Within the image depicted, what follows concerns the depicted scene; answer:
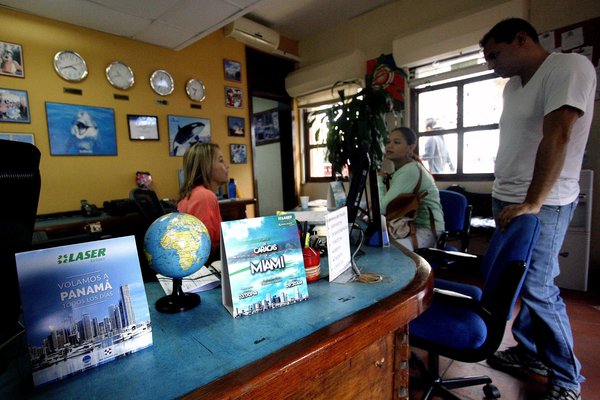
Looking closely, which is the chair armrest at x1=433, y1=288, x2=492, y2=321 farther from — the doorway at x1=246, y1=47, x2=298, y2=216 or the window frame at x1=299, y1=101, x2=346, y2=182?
the window frame at x1=299, y1=101, x2=346, y2=182

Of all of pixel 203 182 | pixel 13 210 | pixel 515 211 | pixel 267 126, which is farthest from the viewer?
pixel 267 126

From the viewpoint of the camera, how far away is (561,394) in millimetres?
1317

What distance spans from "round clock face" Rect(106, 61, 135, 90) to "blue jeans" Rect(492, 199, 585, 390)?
13.0 feet

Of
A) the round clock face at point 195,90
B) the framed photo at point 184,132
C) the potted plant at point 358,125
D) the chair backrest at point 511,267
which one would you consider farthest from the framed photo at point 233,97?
the chair backrest at point 511,267

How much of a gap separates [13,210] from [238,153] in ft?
13.0

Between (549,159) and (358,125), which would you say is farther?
(358,125)

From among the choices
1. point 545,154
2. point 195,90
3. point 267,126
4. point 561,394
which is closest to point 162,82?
point 195,90

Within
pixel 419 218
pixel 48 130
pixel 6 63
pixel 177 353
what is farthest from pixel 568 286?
pixel 6 63

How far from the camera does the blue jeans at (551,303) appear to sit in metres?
1.31

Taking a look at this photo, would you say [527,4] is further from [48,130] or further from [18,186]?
[48,130]

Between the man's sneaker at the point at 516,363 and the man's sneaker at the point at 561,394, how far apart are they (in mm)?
293

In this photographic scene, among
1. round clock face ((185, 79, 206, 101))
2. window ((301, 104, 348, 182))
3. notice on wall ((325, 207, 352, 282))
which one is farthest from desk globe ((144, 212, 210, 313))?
window ((301, 104, 348, 182))

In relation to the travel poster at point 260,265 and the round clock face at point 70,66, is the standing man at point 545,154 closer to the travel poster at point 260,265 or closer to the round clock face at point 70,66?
the travel poster at point 260,265

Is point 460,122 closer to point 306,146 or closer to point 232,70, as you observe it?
point 306,146
